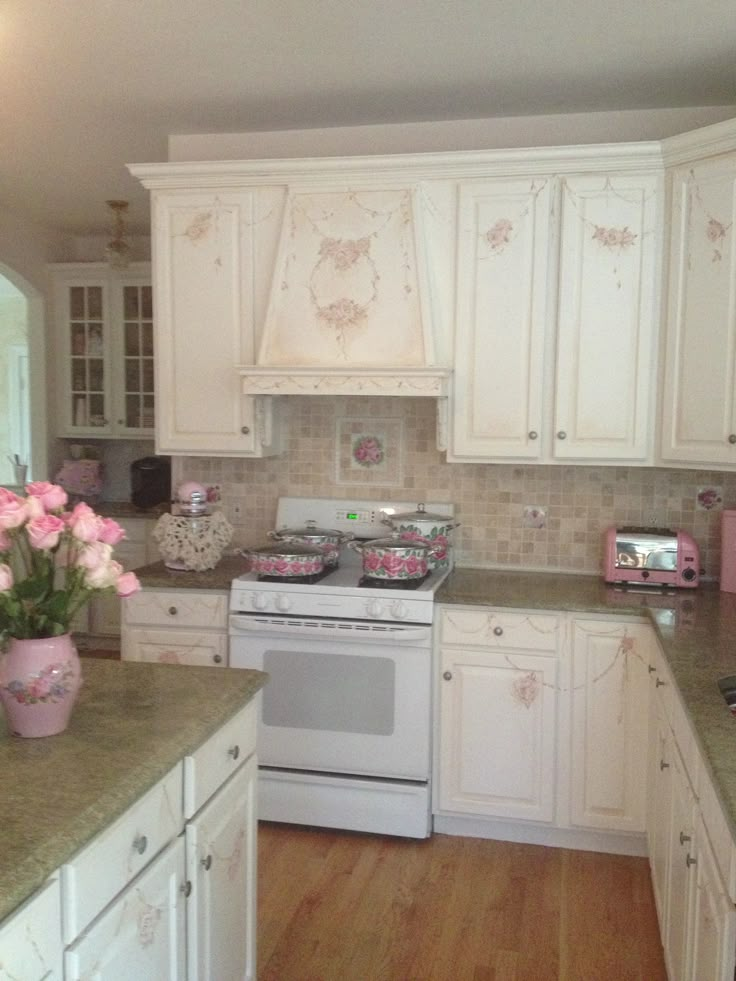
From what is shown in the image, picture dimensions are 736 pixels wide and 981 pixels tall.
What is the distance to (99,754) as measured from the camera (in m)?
1.56

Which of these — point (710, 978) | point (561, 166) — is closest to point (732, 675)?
point (710, 978)

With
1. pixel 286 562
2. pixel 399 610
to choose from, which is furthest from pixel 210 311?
pixel 399 610

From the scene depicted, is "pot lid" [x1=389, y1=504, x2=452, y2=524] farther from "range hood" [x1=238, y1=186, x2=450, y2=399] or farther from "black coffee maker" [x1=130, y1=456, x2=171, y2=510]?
"black coffee maker" [x1=130, y1=456, x2=171, y2=510]

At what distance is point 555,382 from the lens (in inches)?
124

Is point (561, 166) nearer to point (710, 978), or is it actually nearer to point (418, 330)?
point (418, 330)

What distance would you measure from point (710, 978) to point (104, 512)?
14.4 ft

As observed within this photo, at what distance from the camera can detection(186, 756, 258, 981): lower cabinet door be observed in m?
1.75

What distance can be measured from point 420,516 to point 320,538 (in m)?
0.39

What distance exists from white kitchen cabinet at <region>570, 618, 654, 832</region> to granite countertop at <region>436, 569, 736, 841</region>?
10cm

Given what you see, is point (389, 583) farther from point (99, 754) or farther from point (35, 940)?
point (35, 940)

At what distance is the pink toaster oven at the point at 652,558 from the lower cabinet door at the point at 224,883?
5.47 feet

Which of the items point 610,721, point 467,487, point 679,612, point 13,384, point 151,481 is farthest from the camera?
point 13,384

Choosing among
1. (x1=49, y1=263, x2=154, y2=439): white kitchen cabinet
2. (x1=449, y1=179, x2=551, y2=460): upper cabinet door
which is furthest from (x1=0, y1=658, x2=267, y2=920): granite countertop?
(x1=49, y1=263, x2=154, y2=439): white kitchen cabinet

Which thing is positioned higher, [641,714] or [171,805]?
[171,805]
